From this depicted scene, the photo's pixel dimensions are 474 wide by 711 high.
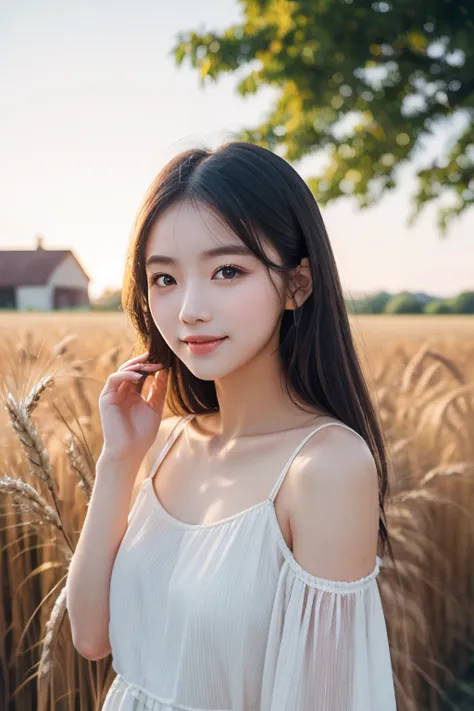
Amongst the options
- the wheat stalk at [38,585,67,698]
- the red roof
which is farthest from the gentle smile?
the red roof

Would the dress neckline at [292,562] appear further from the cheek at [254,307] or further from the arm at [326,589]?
the cheek at [254,307]

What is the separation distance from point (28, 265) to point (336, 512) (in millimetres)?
19558

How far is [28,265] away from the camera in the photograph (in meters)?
19.6

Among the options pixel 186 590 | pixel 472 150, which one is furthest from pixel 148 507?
pixel 472 150

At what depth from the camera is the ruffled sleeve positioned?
97 cm

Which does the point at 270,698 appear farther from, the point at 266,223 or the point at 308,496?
the point at 266,223

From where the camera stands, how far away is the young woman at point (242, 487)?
0.98 m

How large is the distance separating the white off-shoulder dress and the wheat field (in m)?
0.32

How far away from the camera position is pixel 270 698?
1.00 metres

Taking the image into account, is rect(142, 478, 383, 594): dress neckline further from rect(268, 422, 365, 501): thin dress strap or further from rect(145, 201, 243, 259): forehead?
rect(145, 201, 243, 259): forehead

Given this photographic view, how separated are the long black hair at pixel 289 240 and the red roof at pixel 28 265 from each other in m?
18.7

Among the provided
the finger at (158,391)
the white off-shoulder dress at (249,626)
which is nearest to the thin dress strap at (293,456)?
the white off-shoulder dress at (249,626)

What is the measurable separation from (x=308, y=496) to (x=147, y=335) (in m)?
0.46

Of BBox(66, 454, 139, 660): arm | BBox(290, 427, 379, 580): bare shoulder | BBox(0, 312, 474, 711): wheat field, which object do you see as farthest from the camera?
BBox(0, 312, 474, 711): wheat field
